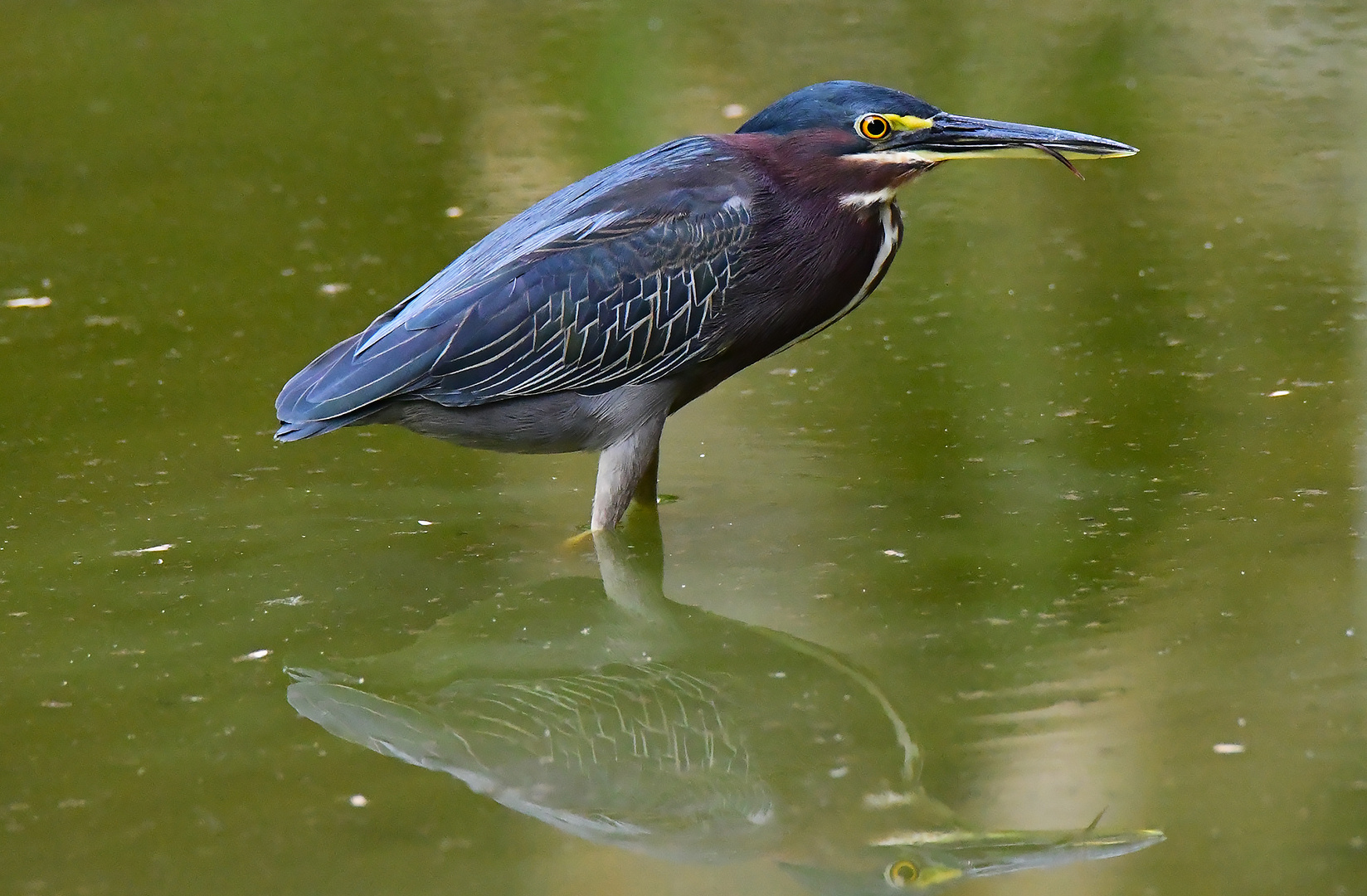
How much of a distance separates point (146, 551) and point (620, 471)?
1.33 m

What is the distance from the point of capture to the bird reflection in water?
3250 mm

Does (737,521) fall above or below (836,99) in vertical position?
below

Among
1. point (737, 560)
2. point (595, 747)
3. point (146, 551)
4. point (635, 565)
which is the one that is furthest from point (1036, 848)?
point (146, 551)

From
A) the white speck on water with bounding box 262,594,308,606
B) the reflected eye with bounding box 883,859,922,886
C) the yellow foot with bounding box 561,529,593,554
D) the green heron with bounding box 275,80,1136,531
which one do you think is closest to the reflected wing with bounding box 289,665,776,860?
the reflected eye with bounding box 883,859,922,886

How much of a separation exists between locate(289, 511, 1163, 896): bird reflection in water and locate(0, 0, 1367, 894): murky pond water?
1 centimetres

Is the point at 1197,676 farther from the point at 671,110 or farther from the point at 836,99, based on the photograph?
the point at 671,110

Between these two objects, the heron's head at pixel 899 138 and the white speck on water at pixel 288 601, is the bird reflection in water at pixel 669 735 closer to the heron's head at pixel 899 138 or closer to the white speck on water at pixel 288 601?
the white speck on water at pixel 288 601

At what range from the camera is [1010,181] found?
7.54 m

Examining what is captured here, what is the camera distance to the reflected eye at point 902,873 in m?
3.15

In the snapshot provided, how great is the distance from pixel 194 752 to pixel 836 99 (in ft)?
7.29

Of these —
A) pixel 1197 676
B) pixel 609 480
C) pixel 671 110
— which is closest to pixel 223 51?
pixel 671 110

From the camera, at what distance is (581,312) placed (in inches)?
178

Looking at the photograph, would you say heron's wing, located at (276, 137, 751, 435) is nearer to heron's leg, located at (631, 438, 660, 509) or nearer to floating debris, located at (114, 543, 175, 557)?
heron's leg, located at (631, 438, 660, 509)

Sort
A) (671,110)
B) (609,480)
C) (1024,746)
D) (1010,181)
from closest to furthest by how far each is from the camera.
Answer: (1024,746)
(609,480)
(1010,181)
(671,110)
